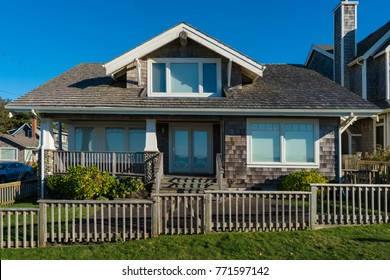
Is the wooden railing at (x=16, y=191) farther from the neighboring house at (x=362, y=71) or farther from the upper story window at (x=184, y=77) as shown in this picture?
the neighboring house at (x=362, y=71)

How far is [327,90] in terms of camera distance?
13555 millimetres

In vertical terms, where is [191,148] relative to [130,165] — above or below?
above

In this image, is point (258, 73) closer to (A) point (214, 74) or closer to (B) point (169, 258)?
(A) point (214, 74)

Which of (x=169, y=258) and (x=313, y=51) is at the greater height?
(x=313, y=51)

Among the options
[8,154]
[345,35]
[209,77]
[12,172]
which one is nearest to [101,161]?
[209,77]

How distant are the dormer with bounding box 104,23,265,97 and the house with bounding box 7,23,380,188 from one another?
0.04 metres

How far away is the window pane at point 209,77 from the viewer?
43.8 feet

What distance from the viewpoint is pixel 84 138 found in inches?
580

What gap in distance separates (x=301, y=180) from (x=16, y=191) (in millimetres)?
10926

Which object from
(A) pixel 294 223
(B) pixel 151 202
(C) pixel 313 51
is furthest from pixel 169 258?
(C) pixel 313 51

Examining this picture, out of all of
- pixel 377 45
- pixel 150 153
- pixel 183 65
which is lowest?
pixel 150 153

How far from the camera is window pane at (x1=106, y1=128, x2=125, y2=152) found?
47.7 feet

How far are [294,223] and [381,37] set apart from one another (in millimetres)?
16444

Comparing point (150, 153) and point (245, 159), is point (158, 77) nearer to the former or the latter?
point (150, 153)
